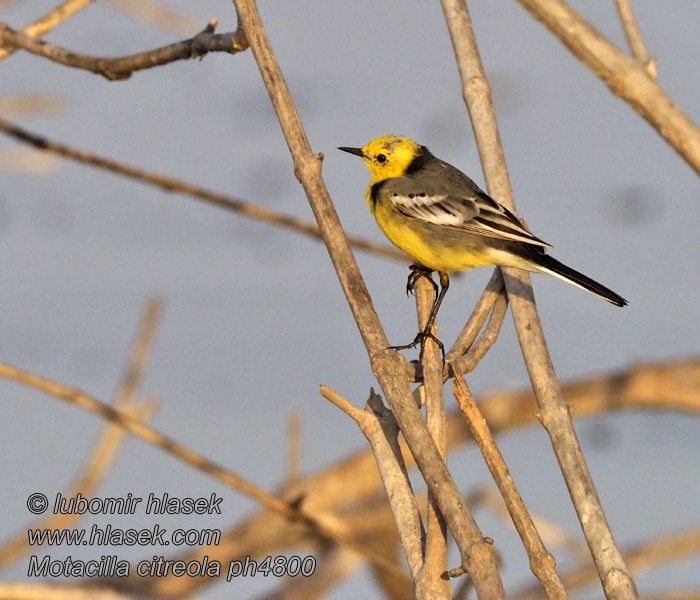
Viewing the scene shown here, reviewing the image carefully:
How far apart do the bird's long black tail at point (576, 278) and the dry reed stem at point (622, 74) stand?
0.81m

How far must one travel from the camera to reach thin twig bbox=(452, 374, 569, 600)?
2117 millimetres

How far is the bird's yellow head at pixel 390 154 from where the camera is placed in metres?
4.70

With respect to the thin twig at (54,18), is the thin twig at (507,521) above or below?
below

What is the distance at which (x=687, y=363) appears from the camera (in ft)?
17.9

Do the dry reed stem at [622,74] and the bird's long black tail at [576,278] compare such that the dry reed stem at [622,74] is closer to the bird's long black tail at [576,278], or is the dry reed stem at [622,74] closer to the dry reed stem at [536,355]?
the dry reed stem at [536,355]

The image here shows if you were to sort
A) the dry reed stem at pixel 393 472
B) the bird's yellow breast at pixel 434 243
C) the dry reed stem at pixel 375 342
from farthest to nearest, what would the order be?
1. the bird's yellow breast at pixel 434 243
2. the dry reed stem at pixel 393 472
3. the dry reed stem at pixel 375 342

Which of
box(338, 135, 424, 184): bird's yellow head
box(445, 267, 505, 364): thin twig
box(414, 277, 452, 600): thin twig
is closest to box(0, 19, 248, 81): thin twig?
box(414, 277, 452, 600): thin twig

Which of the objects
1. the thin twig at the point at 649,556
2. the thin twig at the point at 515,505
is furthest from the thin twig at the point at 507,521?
the thin twig at the point at 515,505

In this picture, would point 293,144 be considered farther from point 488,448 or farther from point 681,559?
point 681,559

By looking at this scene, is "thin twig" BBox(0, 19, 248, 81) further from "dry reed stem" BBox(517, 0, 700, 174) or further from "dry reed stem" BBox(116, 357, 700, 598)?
"dry reed stem" BBox(116, 357, 700, 598)

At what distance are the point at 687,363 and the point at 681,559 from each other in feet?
3.39

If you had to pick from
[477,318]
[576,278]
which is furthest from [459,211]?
[477,318]

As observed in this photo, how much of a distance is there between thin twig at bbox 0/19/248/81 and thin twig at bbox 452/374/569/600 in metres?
1.29

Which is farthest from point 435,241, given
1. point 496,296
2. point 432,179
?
point 496,296
